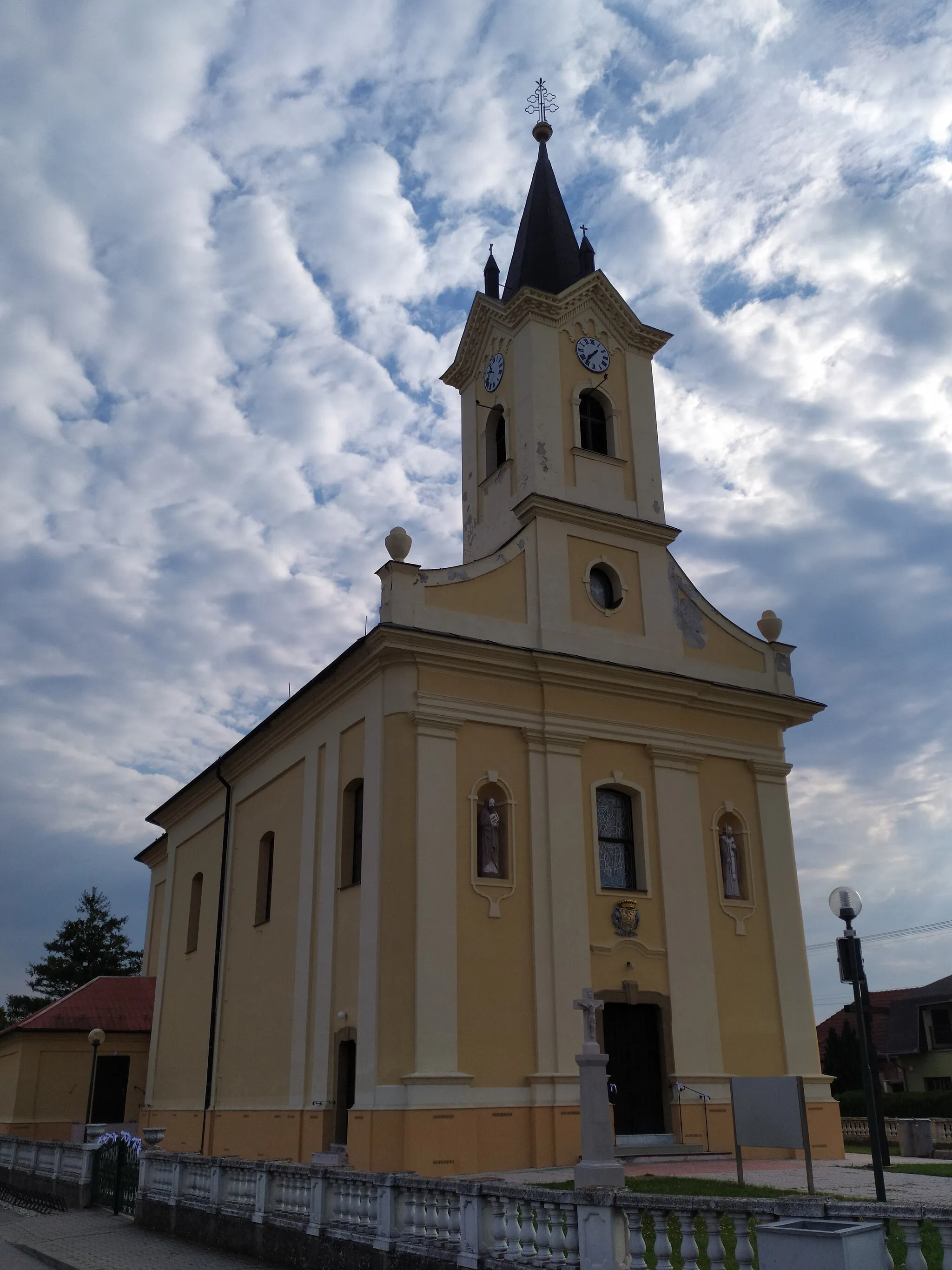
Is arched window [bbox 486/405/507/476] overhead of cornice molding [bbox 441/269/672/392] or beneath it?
beneath

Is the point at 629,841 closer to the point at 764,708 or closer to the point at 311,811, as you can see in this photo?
the point at 764,708

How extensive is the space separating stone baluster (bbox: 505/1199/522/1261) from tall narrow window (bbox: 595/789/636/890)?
35.0ft

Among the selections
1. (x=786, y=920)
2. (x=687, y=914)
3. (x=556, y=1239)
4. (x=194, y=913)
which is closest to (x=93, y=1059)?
(x=194, y=913)

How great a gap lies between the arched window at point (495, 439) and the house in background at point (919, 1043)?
29.8 meters

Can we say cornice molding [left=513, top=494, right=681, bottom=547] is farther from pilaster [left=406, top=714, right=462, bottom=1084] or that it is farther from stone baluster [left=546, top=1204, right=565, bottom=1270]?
stone baluster [left=546, top=1204, right=565, bottom=1270]

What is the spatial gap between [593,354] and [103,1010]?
2385 cm

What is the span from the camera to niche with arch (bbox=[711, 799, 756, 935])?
68.6 feet

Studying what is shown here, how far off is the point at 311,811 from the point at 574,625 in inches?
249

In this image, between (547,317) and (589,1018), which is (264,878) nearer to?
(589,1018)

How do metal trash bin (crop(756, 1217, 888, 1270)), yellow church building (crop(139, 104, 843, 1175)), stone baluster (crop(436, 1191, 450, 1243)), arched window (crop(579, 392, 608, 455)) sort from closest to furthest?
metal trash bin (crop(756, 1217, 888, 1270)) → stone baluster (crop(436, 1191, 450, 1243)) → yellow church building (crop(139, 104, 843, 1175)) → arched window (crop(579, 392, 608, 455))

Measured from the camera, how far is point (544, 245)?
25.9 m

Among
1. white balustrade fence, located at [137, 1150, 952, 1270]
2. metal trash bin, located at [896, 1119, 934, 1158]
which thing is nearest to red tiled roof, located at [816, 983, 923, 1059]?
metal trash bin, located at [896, 1119, 934, 1158]

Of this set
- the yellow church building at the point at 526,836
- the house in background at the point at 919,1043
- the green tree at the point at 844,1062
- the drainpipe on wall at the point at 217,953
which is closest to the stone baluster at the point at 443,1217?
the yellow church building at the point at 526,836

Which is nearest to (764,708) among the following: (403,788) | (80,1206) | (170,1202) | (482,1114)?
(403,788)
